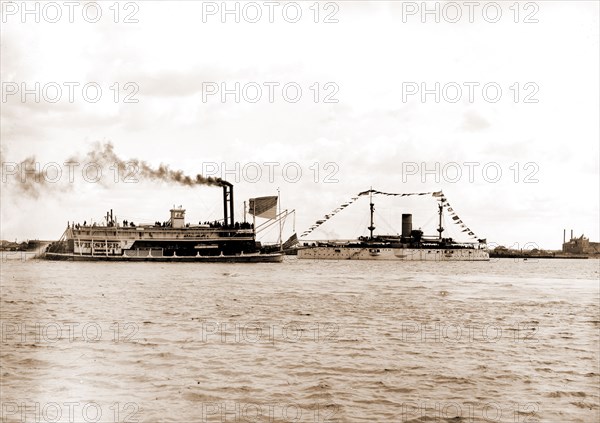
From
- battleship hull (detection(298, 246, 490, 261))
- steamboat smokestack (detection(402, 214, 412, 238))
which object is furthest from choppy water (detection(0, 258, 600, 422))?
steamboat smokestack (detection(402, 214, 412, 238))

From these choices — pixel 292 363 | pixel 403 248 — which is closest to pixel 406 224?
pixel 403 248

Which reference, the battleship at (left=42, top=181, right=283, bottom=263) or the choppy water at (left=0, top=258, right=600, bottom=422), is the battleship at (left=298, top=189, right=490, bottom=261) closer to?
the battleship at (left=42, top=181, right=283, bottom=263)

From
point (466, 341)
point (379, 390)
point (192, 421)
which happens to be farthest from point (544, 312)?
point (192, 421)

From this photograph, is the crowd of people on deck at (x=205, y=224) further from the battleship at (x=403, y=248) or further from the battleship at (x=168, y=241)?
the battleship at (x=403, y=248)

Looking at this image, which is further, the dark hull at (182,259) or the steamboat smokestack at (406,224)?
the steamboat smokestack at (406,224)

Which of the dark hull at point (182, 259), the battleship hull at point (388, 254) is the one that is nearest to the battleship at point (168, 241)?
the dark hull at point (182, 259)

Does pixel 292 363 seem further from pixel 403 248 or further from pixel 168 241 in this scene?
pixel 403 248
